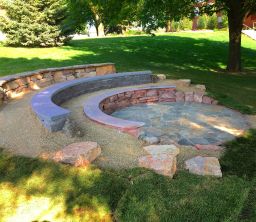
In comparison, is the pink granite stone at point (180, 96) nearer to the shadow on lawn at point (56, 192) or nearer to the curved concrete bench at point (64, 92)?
the curved concrete bench at point (64, 92)

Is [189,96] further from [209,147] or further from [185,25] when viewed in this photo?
[185,25]

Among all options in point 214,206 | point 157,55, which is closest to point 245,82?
point 157,55

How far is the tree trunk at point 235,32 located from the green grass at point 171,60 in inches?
23.8

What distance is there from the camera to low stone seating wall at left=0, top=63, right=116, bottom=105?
8.98 metres

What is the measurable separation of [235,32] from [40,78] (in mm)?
8977

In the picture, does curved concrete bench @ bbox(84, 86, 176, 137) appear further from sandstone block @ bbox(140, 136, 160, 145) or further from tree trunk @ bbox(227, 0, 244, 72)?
tree trunk @ bbox(227, 0, 244, 72)

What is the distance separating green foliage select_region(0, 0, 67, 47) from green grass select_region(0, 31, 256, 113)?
41.7 inches

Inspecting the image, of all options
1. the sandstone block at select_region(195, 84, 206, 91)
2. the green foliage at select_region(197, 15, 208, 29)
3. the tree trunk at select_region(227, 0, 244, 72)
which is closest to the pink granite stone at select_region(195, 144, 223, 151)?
the sandstone block at select_region(195, 84, 206, 91)

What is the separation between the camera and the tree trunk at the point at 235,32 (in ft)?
46.2

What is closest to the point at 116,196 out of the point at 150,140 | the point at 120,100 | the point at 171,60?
the point at 150,140

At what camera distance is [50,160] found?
16.4ft

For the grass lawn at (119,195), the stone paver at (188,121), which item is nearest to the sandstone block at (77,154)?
the grass lawn at (119,195)

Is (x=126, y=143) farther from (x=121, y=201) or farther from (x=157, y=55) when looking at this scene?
(x=157, y=55)

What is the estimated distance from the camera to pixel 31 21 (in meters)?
18.7
